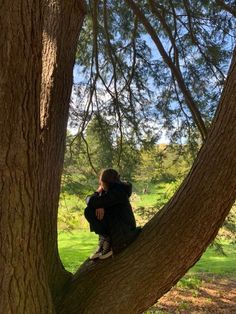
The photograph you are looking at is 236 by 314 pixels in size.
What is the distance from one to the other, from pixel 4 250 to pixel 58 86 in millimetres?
1209

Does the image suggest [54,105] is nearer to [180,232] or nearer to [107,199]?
[107,199]

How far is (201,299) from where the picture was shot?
700cm

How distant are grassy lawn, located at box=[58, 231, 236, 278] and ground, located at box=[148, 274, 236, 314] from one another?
2.15 feet

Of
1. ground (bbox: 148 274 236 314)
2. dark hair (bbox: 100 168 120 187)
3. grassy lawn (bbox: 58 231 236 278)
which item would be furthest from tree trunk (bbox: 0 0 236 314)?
grassy lawn (bbox: 58 231 236 278)

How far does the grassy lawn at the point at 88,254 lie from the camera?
9606 millimetres

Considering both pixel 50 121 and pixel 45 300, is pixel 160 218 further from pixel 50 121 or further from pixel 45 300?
pixel 50 121

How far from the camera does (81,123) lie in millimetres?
5746

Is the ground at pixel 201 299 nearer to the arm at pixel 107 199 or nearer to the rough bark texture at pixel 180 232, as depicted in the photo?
the arm at pixel 107 199

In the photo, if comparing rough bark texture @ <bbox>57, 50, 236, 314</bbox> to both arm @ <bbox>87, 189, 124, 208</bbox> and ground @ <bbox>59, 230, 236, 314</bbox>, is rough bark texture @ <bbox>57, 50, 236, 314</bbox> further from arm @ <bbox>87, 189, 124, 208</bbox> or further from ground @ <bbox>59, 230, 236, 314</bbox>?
ground @ <bbox>59, 230, 236, 314</bbox>

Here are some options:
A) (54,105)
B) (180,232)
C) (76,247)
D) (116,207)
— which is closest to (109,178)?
(116,207)

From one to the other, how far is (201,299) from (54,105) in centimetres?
506

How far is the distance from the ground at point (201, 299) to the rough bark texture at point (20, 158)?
397cm

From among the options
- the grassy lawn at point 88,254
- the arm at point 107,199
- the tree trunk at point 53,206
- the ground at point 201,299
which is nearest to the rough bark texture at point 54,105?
the tree trunk at point 53,206

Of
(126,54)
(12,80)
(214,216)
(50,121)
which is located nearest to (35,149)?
(12,80)
